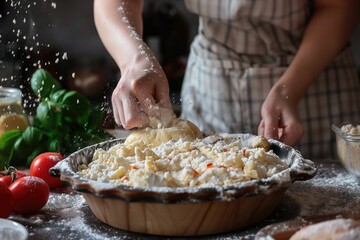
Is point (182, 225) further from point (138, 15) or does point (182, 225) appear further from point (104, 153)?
point (138, 15)

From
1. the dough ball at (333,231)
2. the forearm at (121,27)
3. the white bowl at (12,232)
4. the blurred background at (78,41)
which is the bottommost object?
the blurred background at (78,41)

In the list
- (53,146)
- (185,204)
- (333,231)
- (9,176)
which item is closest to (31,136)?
(53,146)

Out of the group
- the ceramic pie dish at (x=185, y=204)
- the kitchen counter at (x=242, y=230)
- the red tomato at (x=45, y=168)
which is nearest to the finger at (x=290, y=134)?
the kitchen counter at (x=242, y=230)

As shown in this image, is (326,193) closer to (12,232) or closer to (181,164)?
(181,164)

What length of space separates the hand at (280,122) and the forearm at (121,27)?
347 millimetres

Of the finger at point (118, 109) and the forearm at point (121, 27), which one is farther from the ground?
the forearm at point (121, 27)

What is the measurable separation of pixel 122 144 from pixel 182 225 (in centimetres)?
33

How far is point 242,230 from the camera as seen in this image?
129 cm

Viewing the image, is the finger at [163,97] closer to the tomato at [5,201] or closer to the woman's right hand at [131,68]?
the woman's right hand at [131,68]

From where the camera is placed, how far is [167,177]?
1248mm

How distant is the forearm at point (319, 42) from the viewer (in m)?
1.87

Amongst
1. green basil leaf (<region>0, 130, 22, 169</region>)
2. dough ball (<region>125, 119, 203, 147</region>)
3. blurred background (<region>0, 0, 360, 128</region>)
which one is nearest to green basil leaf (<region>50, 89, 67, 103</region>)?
green basil leaf (<region>0, 130, 22, 169</region>)

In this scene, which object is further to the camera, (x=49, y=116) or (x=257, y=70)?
(x=257, y=70)

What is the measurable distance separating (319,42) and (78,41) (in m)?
2.04
